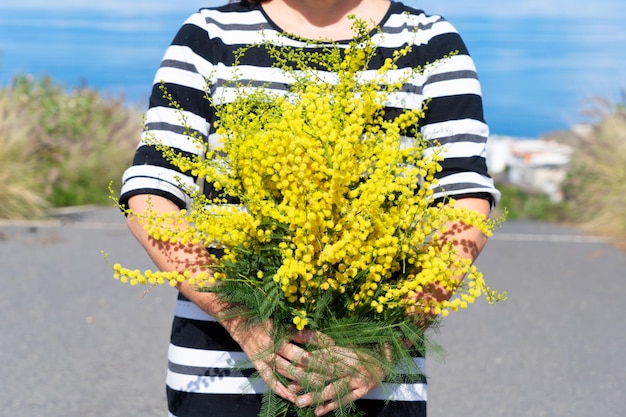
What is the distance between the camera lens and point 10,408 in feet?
16.5

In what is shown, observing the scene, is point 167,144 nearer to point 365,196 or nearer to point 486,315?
point 365,196

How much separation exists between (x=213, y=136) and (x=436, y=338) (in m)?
4.05

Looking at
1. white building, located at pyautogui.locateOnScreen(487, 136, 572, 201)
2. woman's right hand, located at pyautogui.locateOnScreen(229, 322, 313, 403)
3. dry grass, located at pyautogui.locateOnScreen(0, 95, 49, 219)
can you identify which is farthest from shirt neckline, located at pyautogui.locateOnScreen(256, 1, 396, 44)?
dry grass, located at pyautogui.locateOnScreen(0, 95, 49, 219)

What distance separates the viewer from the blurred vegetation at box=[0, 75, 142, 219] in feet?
33.4

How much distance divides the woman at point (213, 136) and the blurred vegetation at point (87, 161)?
28.4 feet

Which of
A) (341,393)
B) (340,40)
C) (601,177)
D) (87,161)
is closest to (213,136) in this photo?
(340,40)

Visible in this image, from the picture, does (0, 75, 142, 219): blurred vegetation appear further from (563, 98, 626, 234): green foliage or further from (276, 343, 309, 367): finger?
(276, 343, 309, 367): finger

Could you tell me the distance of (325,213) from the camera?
1528 millimetres

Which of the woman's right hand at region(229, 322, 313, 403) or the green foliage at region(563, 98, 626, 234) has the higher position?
the woman's right hand at region(229, 322, 313, 403)

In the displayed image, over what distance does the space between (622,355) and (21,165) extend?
23.9ft

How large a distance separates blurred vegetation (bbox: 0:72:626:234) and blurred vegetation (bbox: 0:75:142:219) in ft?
0.04

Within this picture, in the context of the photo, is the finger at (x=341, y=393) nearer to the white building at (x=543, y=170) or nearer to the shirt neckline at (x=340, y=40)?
the shirt neckline at (x=340, y=40)

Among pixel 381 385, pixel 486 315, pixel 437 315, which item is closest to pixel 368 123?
pixel 437 315

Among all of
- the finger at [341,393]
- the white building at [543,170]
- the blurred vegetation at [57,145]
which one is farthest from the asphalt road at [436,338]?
the white building at [543,170]
